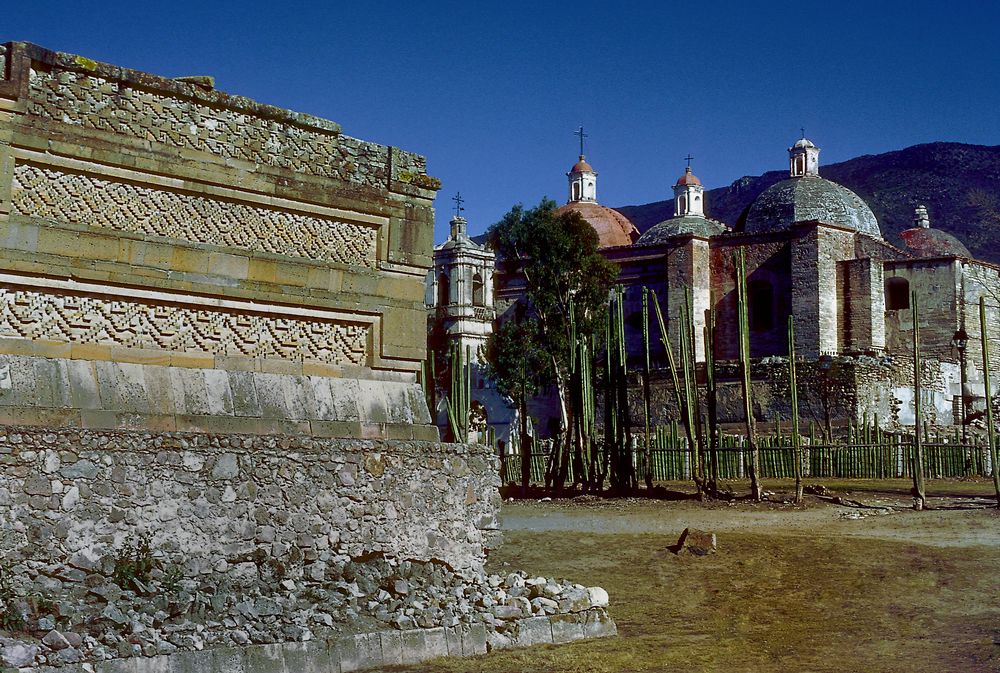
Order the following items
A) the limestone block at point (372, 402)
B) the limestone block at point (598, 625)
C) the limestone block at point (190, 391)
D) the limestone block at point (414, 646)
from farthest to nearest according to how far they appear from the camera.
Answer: the limestone block at point (372, 402), the limestone block at point (598, 625), the limestone block at point (190, 391), the limestone block at point (414, 646)

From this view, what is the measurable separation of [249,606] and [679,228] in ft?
119

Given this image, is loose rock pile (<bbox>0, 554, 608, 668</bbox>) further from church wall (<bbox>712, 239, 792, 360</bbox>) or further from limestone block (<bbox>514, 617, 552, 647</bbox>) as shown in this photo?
church wall (<bbox>712, 239, 792, 360</bbox>)

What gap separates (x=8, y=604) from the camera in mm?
6195

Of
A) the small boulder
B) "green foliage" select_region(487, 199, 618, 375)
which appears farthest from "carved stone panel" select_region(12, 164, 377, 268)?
"green foliage" select_region(487, 199, 618, 375)

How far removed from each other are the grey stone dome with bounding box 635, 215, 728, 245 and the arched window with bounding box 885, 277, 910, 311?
5.74 m

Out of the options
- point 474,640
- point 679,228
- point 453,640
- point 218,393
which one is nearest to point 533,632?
point 474,640

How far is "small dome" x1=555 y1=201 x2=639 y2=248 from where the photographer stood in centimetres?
4516

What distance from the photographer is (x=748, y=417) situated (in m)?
18.0

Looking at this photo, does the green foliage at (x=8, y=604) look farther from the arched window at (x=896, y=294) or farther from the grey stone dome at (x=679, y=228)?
the grey stone dome at (x=679, y=228)

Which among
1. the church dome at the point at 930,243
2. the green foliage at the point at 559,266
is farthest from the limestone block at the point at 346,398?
the church dome at the point at 930,243

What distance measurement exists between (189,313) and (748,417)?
11.8 meters

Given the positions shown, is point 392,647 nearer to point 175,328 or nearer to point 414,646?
point 414,646

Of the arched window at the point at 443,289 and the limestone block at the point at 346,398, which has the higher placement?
the arched window at the point at 443,289

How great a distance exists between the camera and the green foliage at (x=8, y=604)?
6.08m
